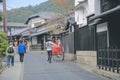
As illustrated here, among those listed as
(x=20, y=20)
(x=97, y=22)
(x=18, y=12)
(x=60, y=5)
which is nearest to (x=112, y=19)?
(x=97, y=22)

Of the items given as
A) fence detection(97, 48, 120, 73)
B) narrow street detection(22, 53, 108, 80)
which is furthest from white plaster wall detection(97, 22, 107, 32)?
narrow street detection(22, 53, 108, 80)

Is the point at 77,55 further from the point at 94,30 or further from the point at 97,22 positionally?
the point at 97,22

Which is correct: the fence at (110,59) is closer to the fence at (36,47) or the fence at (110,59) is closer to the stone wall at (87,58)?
the stone wall at (87,58)

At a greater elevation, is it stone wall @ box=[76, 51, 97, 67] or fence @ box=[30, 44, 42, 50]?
fence @ box=[30, 44, 42, 50]

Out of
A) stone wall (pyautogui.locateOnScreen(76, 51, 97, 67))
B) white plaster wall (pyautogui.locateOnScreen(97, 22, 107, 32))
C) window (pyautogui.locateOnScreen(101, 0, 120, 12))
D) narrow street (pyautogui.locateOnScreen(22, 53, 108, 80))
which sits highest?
window (pyautogui.locateOnScreen(101, 0, 120, 12))

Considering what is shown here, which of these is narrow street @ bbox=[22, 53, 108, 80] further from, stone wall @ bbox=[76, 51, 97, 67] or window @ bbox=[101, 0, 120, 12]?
window @ bbox=[101, 0, 120, 12]

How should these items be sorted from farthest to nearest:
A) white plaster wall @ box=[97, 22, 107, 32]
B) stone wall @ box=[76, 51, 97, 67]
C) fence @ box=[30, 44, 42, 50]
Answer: fence @ box=[30, 44, 42, 50], stone wall @ box=[76, 51, 97, 67], white plaster wall @ box=[97, 22, 107, 32]

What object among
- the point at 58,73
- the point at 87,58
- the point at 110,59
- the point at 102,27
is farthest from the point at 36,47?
the point at 110,59

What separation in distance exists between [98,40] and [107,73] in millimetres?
6159

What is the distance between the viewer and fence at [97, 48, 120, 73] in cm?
1644

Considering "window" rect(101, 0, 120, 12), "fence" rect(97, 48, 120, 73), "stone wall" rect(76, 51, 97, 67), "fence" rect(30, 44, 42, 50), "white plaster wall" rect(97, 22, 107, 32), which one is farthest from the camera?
"fence" rect(30, 44, 42, 50)

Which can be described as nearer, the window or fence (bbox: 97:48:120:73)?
fence (bbox: 97:48:120:73)

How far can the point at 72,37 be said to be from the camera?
29.9 metres

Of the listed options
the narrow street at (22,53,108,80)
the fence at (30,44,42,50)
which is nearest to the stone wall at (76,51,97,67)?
the narrow street at (22,53,108,80)
